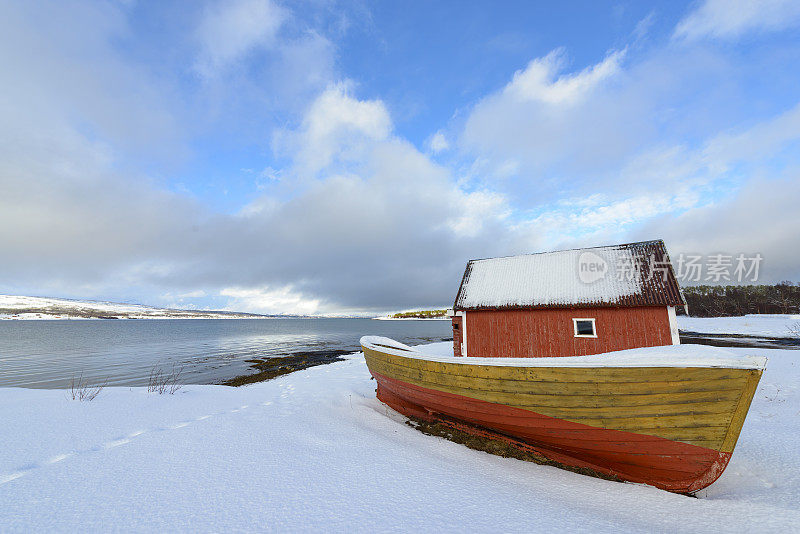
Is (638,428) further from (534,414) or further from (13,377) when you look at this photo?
(13,377)

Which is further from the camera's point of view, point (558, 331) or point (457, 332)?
point (457, 332)

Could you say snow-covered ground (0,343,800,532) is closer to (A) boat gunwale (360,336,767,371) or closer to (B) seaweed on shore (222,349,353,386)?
(A) boat gunwale (360,336,767,371)

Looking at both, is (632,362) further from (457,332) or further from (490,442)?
(457,332)

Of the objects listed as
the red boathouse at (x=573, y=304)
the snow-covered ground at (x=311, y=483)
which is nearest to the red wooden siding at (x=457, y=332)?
the red boathouse at (x=573, y=304)

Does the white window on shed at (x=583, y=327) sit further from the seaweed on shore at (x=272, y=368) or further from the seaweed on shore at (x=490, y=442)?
the seaweed on shore at (x=272, y=368)

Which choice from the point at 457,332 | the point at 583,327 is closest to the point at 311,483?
the point at 583,327

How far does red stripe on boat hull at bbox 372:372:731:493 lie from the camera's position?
3.68 m

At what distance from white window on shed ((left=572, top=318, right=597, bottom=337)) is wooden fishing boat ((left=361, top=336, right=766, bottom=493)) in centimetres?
1038

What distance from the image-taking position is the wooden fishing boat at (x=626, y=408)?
137 inches

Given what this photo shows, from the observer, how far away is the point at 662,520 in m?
3.15

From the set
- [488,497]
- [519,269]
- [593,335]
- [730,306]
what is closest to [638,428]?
[488,497]

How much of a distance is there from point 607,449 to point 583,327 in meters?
11.0

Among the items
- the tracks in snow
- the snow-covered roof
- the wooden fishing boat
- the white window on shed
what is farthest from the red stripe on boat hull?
the white window on shed

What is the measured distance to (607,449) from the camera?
4008mm
